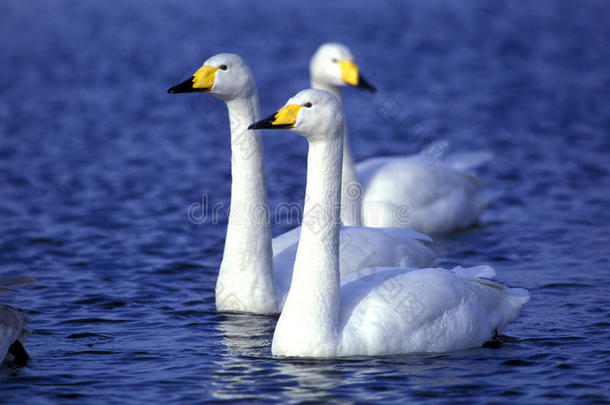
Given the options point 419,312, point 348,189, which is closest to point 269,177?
point 348,189

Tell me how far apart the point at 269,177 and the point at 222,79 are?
6927mm

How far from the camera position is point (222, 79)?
349 inches

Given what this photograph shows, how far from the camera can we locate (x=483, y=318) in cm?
809

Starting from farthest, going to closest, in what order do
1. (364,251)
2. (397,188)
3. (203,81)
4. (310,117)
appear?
(397,188)
(364,251)
(203,81)
(310,117)

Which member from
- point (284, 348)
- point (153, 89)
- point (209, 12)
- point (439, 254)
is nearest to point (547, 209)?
point (439, 254)

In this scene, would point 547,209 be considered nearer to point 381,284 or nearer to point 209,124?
point 381,284

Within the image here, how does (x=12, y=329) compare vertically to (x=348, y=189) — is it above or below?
below

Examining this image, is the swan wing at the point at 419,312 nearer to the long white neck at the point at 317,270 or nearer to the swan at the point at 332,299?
the swan at the point at 332,299

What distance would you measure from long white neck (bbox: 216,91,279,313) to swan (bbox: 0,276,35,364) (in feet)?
6.35

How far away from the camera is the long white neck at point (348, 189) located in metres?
11.2

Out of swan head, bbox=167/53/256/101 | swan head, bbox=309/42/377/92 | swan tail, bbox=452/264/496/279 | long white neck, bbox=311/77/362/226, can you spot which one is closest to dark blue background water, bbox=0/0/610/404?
swan tail, bbox=452/264/496/279

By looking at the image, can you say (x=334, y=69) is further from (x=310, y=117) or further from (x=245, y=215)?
(x=310, y=117)

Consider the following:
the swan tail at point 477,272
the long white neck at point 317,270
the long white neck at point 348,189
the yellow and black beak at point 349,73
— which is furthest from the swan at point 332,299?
the yellow and black beak at point 349,73

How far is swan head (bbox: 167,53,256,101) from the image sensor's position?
884cm
